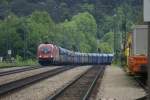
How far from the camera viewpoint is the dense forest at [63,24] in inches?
3949

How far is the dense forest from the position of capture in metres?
100

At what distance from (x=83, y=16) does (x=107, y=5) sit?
2285 centimetres

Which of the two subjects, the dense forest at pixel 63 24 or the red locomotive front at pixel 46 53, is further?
the dense forest at pixel 63 24

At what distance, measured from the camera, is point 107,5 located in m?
132

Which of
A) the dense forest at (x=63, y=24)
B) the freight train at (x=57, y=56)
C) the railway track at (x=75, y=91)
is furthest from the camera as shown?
the dense forest at (x=63, y=24)

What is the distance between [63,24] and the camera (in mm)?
145375

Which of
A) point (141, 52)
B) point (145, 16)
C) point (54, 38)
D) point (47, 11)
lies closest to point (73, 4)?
point (47, 11)

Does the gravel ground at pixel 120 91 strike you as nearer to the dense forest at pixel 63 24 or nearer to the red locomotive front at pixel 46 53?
the red locomotive front at pixel 46 53

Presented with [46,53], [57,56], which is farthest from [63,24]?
[46,53]

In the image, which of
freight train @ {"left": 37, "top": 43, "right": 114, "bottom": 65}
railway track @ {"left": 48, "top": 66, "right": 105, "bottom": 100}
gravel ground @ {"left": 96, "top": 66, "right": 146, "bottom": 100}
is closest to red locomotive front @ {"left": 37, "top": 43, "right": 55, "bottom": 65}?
freight train @ {"left": 37, "top": 43, "right": 114, "bottom": 65}

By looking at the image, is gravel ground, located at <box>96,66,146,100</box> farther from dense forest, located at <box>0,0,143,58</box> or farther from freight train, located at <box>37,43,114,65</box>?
dense forest, located at <box>0,0,143,58</box>

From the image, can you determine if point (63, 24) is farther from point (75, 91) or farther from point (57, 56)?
point (75, 91)

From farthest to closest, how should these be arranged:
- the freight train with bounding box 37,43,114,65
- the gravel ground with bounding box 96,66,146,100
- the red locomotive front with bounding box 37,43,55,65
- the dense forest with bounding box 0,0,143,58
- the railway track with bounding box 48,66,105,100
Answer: the dense forest with bounding box 0,0,143,58 < the freight train with bounding box 37,43,114,65 < the red locomotive front with bounding box 37,43,55,65 < the gravel ground with bounding box 96,66,146,100 < the railway track with bounding box 48,66,105,100

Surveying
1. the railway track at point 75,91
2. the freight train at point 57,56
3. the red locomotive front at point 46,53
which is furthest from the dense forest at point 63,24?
the railway track at point 75,91
